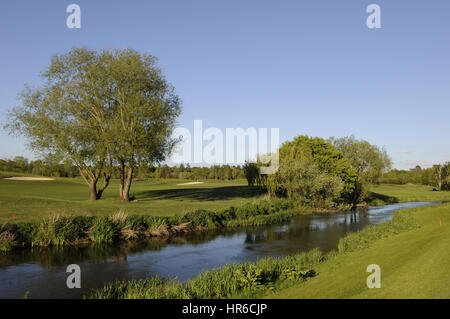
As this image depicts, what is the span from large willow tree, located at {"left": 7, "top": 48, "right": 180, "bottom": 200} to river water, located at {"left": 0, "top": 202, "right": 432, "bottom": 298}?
15061 mm

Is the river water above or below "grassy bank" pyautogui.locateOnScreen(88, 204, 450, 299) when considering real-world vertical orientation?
below

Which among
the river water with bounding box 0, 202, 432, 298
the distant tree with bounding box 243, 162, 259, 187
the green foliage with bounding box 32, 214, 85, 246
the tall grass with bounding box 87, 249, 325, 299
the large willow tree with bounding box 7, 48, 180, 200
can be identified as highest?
the large willow tree with bounding box 7, 48, 180, 200

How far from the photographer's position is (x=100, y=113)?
38.1 meters

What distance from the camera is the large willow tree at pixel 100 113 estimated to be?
36000 millimetres

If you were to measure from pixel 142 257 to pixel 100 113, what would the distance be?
23.2 m

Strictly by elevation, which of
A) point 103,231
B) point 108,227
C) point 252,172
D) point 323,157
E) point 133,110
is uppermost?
point 133,110

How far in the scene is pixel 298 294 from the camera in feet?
35.6

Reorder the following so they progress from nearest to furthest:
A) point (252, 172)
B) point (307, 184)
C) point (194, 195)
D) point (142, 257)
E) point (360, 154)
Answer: point (142, 257) → point (307, 184) → point (252, 172) → point (194, 195) → point (360, 154)

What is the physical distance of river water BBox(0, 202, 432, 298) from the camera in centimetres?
1467

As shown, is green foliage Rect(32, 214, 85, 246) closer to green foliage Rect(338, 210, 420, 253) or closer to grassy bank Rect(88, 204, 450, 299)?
grassy bank Rect(88, 204, 450, 299)

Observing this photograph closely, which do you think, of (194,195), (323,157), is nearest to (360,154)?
(323,157)

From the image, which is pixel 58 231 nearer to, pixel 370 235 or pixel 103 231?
pixel 103 231

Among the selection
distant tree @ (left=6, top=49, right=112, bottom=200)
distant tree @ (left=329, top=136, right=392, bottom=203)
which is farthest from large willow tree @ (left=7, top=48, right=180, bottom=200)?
distant tree @ (left=329, top=136, right=392, bottom=203)
